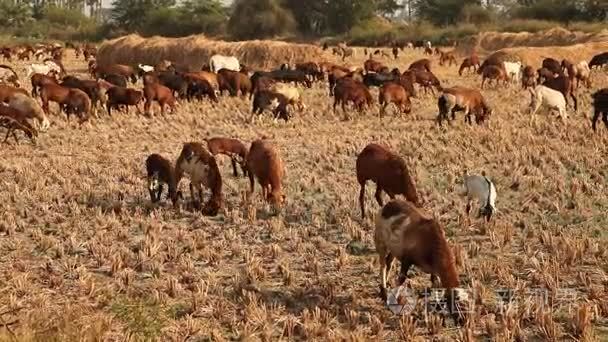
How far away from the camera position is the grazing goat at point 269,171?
10.7 metres

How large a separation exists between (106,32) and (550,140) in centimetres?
6734

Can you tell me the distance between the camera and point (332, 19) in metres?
63.3

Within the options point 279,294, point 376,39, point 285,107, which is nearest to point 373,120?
point 285,107

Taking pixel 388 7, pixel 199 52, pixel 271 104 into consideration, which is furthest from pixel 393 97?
pixel 388 7

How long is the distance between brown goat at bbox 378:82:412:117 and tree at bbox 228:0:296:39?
43333 mm

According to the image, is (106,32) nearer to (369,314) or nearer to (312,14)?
(312,14)

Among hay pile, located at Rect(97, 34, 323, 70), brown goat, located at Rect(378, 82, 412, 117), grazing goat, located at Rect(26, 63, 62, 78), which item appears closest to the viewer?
brown goat, located at Rect(378, 82, 412, 117)

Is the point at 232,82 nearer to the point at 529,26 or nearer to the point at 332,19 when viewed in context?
the point at 529,26

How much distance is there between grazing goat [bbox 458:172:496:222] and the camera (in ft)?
32.0

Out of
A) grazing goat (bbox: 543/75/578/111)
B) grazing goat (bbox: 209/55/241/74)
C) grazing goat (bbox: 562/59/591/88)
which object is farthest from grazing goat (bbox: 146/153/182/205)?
grazing goat (bbox: 209/55/241/74)

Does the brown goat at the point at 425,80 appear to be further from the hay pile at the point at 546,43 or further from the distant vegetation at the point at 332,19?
the distant vegetation at the point at 332,19

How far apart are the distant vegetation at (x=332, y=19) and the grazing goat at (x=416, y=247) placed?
145 ft

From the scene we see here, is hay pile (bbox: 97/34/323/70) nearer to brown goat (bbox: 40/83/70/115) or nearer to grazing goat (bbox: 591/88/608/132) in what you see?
brown goat (bbox: 40/83/70/115)

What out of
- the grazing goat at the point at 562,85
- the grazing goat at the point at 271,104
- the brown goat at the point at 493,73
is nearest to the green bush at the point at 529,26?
A: the brown goat at the point at 493,73
